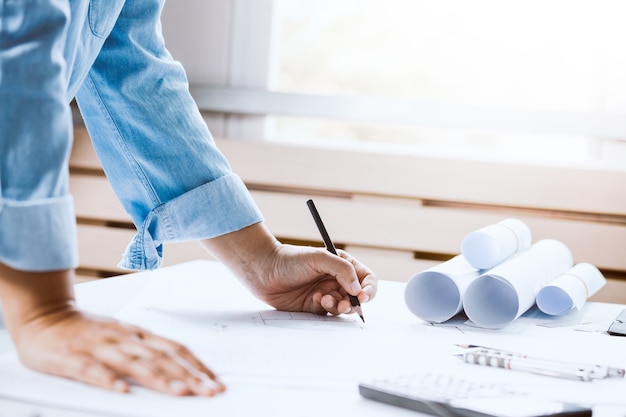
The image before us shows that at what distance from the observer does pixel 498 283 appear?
3.09 feet

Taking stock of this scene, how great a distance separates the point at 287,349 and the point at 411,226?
1049 millimetres

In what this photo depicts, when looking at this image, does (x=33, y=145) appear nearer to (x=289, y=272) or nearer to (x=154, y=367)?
(x=154, y=367)

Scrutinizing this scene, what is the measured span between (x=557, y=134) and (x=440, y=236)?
1.34 feet

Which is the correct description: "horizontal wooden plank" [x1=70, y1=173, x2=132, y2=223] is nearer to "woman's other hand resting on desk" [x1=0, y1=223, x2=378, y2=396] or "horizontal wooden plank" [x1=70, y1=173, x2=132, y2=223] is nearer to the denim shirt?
the denim shirt

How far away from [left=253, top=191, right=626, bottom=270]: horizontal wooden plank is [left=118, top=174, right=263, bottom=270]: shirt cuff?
0.82 m

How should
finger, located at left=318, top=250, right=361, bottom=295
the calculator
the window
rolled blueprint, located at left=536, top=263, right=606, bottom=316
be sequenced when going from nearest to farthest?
the calculator
finger, located at left=318, top=250, right=361, bottom=295
rolled blueprint, located at left=536, top=263, right=606, bottom=316
the window

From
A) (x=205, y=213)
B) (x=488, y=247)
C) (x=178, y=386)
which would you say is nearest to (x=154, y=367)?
(x=178, y=386)

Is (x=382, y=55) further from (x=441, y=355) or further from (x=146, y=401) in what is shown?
(x=146, y=401)

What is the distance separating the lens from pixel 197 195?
2.94 ft

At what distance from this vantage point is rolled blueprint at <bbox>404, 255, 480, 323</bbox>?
3.03ft

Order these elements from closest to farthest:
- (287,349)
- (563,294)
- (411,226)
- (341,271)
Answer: (287,349), (341,271), (563,294), (411,226)

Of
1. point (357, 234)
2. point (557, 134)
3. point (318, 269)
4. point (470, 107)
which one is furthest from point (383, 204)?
point (318, 269)

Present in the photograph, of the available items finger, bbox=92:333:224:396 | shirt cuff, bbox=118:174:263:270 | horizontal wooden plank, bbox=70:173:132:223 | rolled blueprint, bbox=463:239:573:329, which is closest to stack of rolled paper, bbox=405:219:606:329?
rolled blueprint, bbox=463:239:573:329

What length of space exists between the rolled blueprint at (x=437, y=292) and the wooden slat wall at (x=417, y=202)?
0.74 metres
